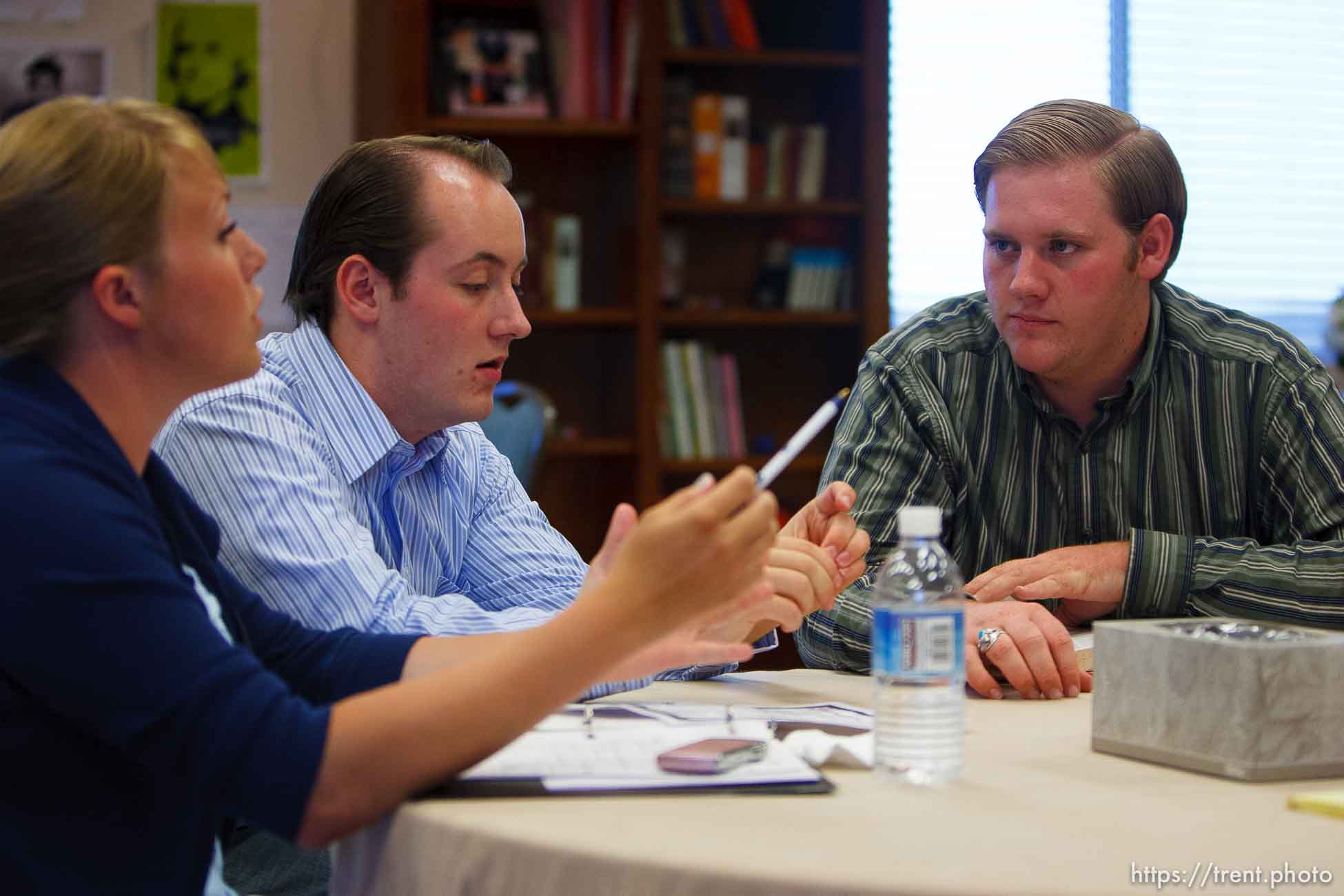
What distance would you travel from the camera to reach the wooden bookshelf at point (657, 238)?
145 inches

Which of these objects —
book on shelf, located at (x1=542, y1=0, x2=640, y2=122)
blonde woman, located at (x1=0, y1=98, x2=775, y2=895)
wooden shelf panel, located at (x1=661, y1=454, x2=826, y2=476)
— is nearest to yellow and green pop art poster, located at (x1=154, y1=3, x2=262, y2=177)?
book on shelf, located at (x1=542, y1=0, x2=640, y2=122)

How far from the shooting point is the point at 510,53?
12.0 ft

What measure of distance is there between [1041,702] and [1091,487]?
0.64 meters

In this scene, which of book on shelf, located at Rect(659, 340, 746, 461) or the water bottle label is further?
book on shelf, located at Rect(659, 340, 746, 461)

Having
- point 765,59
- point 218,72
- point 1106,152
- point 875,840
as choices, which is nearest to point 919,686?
point 875,840

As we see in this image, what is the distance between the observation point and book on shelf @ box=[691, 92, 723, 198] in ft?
12.4

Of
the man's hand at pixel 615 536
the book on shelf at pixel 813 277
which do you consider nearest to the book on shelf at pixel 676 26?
the book on shelf at pixel 813 277

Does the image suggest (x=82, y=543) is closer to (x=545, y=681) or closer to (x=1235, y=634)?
(x=545, y=681)

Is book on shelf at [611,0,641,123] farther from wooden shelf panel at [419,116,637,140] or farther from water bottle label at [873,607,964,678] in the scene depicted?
water bottle label at [873,607,964,678]

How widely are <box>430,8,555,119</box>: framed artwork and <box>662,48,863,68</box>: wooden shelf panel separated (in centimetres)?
38

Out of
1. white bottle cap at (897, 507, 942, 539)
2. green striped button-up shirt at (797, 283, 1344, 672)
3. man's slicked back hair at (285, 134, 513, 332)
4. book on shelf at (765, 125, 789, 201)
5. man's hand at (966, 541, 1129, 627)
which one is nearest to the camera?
white bottle cap at (897, 507, 942, 539)

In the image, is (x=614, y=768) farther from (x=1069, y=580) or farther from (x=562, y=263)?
(x=562, y=263)

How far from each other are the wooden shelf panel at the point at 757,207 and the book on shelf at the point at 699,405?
0.38 metres

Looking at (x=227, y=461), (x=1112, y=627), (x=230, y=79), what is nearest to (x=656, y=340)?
(x=230, y=79)
